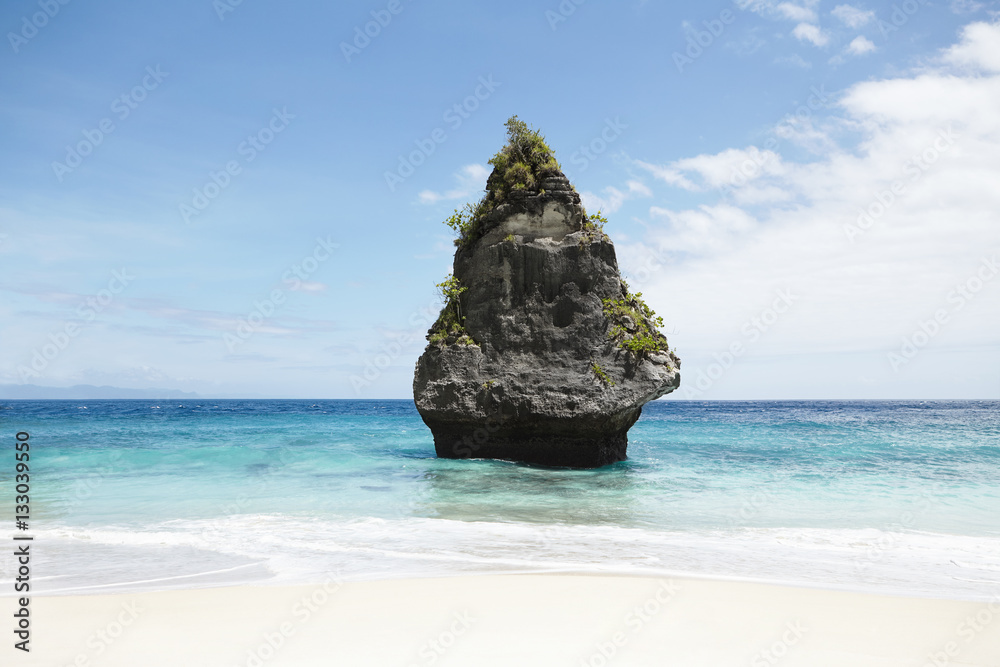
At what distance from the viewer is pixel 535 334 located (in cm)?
1409

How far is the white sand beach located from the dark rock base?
8.48 m

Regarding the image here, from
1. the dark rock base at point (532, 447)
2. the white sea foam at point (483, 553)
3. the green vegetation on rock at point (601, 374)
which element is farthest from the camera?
the dark rock base at point (532, 447)

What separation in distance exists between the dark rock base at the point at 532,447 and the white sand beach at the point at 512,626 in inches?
334

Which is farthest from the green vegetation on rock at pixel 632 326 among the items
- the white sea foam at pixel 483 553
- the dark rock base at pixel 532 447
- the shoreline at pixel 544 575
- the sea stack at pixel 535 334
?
the shoreline at pixel 544 575

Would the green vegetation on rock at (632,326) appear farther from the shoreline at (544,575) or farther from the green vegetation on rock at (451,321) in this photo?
the shoreline at (544,575)

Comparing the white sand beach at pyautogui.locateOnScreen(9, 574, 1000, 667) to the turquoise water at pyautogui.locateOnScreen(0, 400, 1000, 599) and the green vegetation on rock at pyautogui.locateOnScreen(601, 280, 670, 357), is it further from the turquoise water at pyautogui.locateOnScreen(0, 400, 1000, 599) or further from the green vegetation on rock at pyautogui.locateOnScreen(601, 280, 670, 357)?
the green vegetation on rock at pyautogui.locateOnScreen(601, 280, 670, 357)

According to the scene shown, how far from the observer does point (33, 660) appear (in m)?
3.92

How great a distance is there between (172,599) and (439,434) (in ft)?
33.2

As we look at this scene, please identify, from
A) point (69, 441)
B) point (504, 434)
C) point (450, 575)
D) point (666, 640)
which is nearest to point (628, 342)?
point (504, 434)

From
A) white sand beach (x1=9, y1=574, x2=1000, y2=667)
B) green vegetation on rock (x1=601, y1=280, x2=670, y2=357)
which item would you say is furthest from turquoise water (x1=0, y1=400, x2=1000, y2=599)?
green vegetation on rock (x1=601, y1=280, x2=670, y2=357)

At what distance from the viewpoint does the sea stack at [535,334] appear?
13562mm

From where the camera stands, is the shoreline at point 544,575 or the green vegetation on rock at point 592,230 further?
the green vegetation on rock at point 592,230

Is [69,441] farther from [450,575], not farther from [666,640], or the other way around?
[666,640]

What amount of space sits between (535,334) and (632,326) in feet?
7.40
